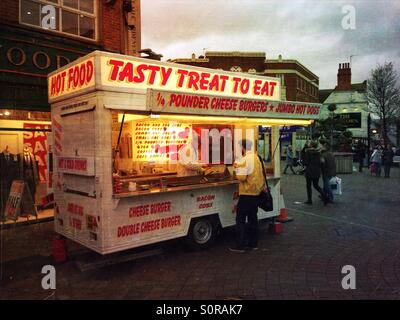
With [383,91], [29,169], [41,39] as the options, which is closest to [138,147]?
[29,169]

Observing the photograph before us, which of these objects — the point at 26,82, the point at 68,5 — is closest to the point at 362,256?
the point at 26,82

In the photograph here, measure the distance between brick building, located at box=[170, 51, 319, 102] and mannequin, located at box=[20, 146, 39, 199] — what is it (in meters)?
29.0

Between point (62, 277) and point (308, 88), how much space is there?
44191 mm

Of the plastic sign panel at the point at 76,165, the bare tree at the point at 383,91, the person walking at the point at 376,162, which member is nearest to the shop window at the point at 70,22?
the plastic sign panel at the point at 76,165

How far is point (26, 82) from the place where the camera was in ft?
26.7

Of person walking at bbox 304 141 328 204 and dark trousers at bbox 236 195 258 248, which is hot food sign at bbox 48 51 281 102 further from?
person walking at bbox 304 141 328 204

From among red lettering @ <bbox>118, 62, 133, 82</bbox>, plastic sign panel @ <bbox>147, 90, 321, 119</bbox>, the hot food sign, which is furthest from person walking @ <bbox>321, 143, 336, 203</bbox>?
red lettering @ <bbox>118, 62, 133, 82</bbox>

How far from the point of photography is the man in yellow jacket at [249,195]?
609 centimetres

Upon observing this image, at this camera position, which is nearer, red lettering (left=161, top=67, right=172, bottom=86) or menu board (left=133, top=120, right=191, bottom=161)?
red lettering (left=161, top=67, right=172, bottom=86)

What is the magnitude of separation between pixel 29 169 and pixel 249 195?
5642mm

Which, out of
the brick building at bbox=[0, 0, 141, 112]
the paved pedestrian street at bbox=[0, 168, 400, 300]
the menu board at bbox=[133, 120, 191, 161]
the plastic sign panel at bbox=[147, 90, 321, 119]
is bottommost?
the paved pedestrian street at bbox=[0, 168, 400, 300]

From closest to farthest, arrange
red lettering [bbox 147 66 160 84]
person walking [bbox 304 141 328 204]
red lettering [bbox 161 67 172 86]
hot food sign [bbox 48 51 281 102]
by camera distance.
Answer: hot food sign [bbox 48 51 281 102], red lettering [bbox 147 66 160 84], red lettering [bbox 161 67 172 86], person walking [bbox 304 141 328 204]

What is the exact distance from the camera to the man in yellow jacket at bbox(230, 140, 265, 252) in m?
6.09

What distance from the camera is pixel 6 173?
839 centimetres
